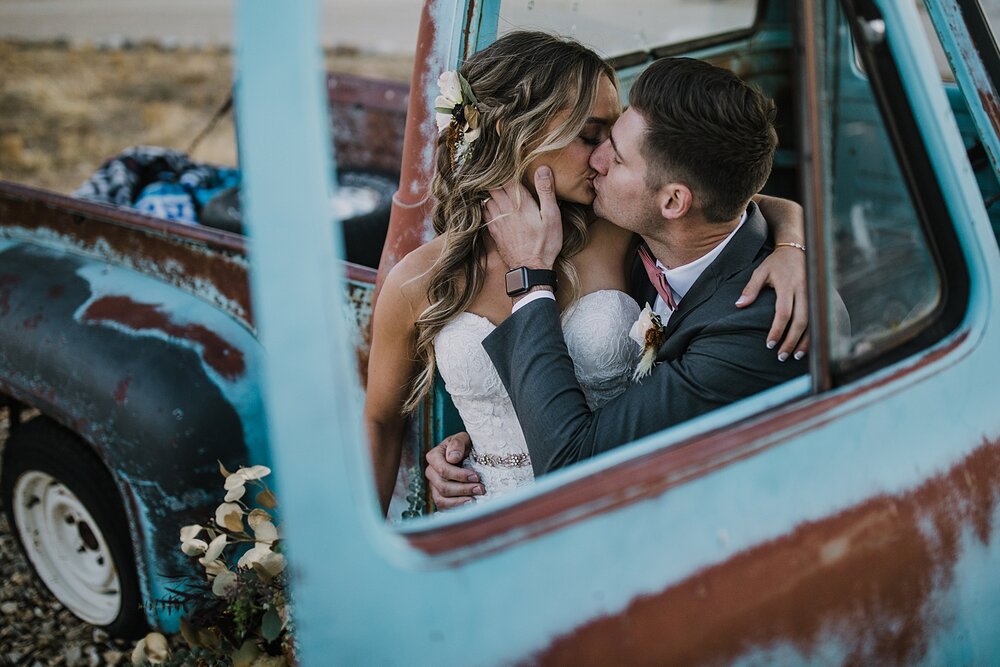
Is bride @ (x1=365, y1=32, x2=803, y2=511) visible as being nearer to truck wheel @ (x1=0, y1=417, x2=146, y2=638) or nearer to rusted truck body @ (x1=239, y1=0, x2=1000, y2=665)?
rusted truck body @ (x1=239, y1=0, x2=1000, y2=665)

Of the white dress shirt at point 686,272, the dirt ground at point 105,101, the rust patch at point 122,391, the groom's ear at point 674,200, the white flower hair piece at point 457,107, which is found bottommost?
the white dress shirt at point 686,272

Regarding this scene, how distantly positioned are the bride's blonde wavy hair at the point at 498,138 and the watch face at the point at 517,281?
0.76 feet

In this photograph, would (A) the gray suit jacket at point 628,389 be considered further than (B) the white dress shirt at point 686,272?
Answer: No

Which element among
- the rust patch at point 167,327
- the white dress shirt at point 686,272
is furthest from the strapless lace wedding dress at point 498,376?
the rust patch at point 167,327

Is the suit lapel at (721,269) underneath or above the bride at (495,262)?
underneath

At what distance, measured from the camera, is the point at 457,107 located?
185 centimetres

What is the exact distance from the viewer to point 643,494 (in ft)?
3.39

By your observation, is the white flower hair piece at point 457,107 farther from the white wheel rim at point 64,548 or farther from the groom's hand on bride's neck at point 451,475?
the white wheel rim at point 64,548

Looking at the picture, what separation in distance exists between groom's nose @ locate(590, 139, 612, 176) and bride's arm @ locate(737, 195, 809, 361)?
1.31ft

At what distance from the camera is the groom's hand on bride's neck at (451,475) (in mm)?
1930

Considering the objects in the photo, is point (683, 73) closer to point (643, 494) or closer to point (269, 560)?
point (643, 494)

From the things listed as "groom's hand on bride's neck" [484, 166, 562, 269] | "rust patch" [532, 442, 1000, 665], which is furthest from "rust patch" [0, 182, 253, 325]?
"rust patch" [532, 442, 1000, 665]

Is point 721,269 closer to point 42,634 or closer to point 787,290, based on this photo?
point 787,290

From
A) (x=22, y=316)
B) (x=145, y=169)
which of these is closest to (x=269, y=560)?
(x=22, y=316)
